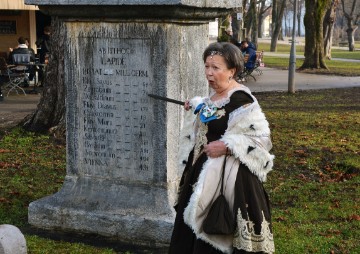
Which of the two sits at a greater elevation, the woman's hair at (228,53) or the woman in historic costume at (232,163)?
the woman's hair at (228,53)

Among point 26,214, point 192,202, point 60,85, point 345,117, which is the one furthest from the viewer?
point 345,117

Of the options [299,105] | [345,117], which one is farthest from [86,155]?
[299,105]

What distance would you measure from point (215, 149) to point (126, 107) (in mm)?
A: 1836

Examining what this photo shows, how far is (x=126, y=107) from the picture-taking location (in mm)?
6172

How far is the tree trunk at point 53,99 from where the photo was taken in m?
11.4

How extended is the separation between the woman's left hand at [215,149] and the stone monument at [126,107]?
4.86 ft

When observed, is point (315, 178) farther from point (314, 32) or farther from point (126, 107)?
point (314, 32)

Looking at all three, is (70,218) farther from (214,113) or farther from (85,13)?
(214,113)

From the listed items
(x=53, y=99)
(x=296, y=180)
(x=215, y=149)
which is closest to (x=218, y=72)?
(x=215, y=149)

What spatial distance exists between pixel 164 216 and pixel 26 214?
1.83 meters

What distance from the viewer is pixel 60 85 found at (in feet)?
36.9

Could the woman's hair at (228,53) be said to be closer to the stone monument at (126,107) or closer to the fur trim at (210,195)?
the fur trim at (210,195)

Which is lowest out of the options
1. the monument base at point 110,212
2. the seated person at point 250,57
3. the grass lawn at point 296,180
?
the grass lawn at point 296,180

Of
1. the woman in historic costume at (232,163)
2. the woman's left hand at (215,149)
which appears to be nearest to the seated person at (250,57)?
the woman in historic costume at (232,163)
